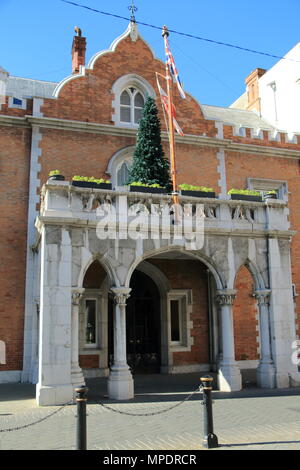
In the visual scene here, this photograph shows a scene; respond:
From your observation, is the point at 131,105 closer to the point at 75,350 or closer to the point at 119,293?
the point at 119,293

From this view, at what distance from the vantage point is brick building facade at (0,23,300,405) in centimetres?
1183

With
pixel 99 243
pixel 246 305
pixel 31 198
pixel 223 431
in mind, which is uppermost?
pixel 31 198

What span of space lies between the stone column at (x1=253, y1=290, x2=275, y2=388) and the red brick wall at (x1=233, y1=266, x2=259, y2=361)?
4691mm

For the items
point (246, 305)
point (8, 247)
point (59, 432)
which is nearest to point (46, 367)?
point (59, 432)

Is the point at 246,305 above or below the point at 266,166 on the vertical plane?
below

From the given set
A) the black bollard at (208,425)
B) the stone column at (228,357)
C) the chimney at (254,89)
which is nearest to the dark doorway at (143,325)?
the stone column at (228,357)

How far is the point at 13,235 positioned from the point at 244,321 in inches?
367

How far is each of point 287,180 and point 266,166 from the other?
3.75 ft

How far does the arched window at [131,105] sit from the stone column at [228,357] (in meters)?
8.78

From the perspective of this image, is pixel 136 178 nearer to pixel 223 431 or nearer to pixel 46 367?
pixel 46 367

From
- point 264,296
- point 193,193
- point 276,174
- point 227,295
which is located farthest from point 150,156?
point 276,174

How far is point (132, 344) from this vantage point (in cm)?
1766

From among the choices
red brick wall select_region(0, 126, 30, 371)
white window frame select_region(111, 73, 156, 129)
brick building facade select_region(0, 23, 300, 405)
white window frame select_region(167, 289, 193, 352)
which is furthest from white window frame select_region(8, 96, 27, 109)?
white window frame select_region(167, 289, 193, 352)

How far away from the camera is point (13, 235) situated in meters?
16.0
